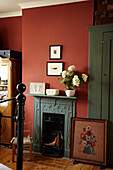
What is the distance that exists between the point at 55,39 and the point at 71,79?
2.95 ft

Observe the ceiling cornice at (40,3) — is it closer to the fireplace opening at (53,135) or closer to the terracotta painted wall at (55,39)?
the terracotta painted wall at (55,39)

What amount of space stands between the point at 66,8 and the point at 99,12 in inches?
26.3

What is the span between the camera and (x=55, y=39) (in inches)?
152

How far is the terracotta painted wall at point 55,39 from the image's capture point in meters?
3.65

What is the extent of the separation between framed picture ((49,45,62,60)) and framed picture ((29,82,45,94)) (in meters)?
0.60

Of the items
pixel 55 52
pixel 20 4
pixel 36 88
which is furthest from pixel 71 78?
pixel 20 4

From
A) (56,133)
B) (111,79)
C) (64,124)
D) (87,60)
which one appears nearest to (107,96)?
(111,79)

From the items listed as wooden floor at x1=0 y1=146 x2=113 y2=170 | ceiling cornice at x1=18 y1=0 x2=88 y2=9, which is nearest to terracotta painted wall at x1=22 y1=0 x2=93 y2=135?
ceiling cornice at x1=18 y1=0 x2=88 y2=9

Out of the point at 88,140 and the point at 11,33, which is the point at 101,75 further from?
the point at 11,33

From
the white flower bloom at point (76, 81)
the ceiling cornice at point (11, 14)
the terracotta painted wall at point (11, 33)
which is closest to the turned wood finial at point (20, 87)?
the white flower bloom at point (76, 81)

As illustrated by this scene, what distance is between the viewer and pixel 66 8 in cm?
374

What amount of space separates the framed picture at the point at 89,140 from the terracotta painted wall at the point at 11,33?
2.34 m

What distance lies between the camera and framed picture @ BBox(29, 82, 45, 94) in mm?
3968

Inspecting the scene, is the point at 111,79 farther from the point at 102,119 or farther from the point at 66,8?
the point at 66,8
